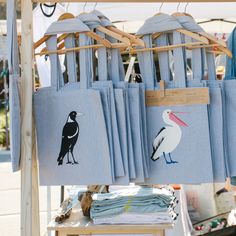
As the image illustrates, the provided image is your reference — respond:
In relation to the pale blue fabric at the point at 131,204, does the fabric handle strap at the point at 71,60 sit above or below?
above

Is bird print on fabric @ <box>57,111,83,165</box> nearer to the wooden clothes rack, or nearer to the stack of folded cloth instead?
the wooden clothes rack

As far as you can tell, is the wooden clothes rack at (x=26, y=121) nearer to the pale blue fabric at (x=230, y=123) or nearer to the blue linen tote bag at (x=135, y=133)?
the blue linen tote bag at (x=135, y=133)

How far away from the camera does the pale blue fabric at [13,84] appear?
1696 millimetres

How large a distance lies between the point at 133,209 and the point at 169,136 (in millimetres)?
704

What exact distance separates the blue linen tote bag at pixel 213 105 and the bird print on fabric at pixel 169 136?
0.12 meters

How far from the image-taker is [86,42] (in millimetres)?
1796

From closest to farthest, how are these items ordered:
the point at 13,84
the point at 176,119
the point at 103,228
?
the point at 13,84
the point at 176,119
the point at 103,228

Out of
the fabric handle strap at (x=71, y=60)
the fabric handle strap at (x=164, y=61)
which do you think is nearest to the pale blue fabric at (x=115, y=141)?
the fabric handle strap at (x=71, y=60)

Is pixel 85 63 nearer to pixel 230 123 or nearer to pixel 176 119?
pixel 176 119

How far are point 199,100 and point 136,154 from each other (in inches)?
12.2

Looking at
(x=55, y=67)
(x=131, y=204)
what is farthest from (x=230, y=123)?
(x=131, y=204)

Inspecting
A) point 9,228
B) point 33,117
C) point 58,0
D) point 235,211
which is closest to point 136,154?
point 33,117

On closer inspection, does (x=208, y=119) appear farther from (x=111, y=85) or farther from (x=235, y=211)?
(x=235, y=211)

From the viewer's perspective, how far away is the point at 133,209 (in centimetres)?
239
